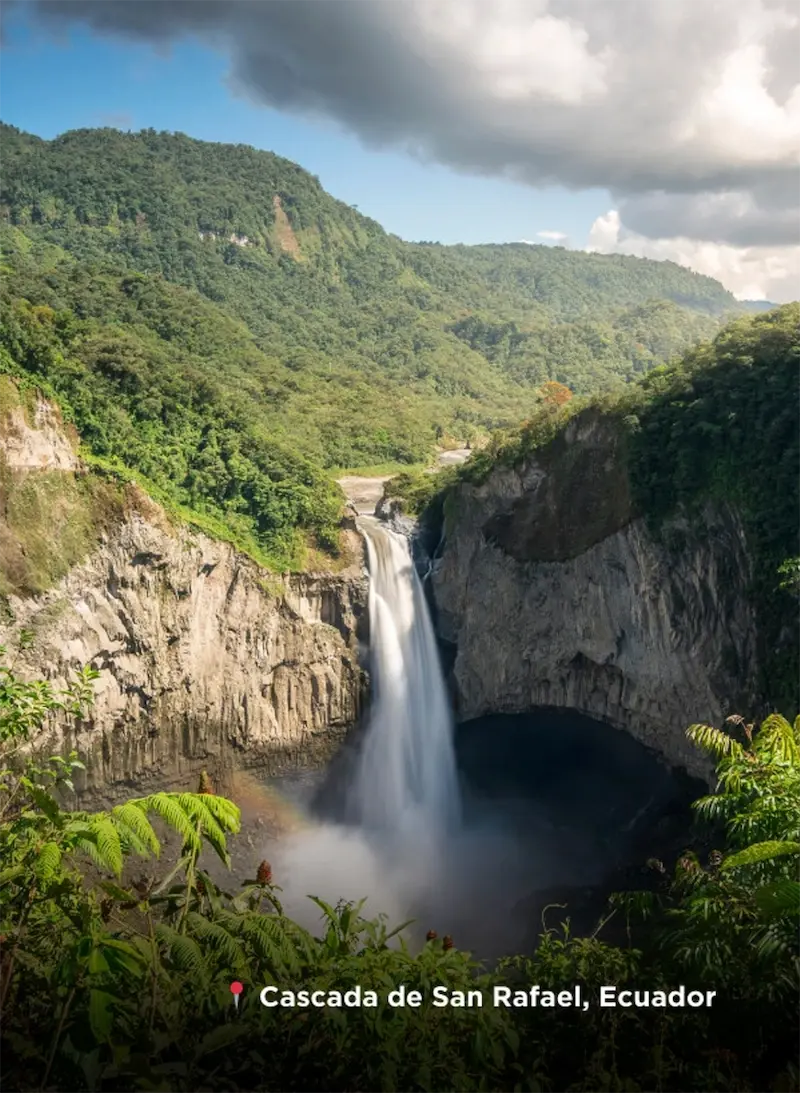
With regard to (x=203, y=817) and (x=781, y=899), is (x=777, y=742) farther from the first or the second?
(x=203, y=817)

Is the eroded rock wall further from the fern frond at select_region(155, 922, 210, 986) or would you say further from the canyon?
the fern frond at select_region(155, 922, 210, 986)

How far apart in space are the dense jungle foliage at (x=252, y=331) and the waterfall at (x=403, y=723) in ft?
10.1

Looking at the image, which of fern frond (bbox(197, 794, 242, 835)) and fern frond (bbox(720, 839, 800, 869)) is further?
fern frond (bbox(197, 794, 242, 835))

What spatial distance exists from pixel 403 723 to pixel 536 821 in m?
Answer: 5.41

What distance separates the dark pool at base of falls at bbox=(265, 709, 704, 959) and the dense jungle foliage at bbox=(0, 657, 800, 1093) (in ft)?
49.0

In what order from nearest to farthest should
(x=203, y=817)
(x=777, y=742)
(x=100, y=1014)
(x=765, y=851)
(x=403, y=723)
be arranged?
(x=100, y=1014), (x=765, y=851), (x=203, y=817), (x=777, y=742), (x=403, y=723)

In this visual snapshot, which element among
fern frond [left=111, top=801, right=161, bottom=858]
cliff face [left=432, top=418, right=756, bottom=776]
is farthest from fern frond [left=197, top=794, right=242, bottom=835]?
cliff face [left=432, top=418, right=756, bottom=776]

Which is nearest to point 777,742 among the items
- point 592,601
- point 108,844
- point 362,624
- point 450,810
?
point 108,844

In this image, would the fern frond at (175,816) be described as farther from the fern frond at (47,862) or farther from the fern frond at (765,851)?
the fern frond at (765,851)

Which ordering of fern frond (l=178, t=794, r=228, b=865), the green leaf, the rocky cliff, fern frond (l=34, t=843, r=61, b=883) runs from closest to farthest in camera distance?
the green leaf < fern frond (l=34, t=843, r=61, b=883) < fern frond (l=178, t=794, r=228, b=865) < the rocky cliff

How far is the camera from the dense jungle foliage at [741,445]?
63.1 feet

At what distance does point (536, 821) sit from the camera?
2450 cm

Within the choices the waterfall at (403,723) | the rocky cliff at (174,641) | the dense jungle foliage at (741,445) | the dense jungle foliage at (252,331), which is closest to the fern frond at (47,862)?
the rocky cliff at (174,641)

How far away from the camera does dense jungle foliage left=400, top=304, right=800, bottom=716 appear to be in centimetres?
1922
